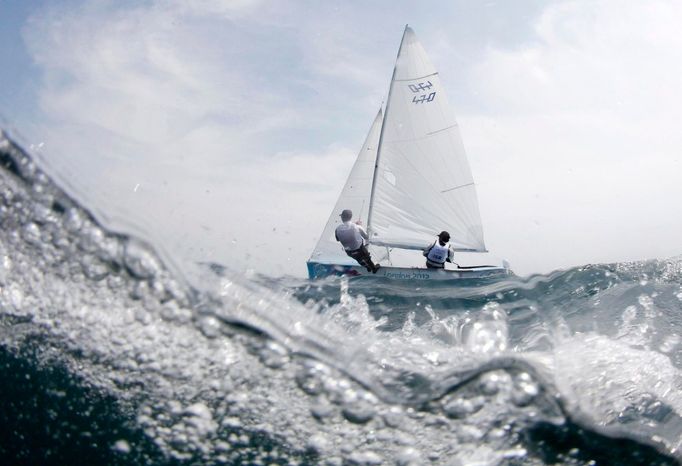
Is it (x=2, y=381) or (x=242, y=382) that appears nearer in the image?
(x=242, y=382)

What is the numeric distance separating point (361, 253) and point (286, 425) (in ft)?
34.3

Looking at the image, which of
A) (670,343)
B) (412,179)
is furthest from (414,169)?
(670,343)

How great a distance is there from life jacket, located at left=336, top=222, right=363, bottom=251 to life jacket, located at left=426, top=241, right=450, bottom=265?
6.26ft

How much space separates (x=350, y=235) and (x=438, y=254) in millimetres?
2341

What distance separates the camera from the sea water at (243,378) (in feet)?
9.81

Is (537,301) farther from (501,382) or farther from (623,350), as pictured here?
(501,382)

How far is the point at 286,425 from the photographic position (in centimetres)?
300

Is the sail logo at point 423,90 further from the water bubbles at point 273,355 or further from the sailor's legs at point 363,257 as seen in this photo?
the water bubbles at point 273,355

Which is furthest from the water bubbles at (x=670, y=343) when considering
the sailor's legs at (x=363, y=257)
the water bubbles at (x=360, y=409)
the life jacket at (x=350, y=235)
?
the sailor's legs at (x=363, y=257)

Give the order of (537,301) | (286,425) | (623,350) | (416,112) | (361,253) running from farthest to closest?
(416,112) → (361,253) → (537,301) → (623,350) → (286,425)

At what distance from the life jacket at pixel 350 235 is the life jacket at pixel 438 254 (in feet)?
6.26

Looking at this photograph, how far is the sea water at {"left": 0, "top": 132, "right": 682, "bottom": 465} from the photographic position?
9.81ft

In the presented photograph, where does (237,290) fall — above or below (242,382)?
above

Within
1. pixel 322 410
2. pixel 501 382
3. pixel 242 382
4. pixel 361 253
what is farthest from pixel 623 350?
pixel 361 253
